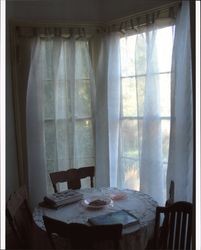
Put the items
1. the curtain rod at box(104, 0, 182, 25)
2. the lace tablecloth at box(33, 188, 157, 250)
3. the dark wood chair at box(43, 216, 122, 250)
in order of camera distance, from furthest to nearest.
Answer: the curtain rod at box(104, 0, 182, 25)
the lace tablecloth at box(33, 188, 157, 250)
the dark wood chair at box(43, 216, 122, 250)

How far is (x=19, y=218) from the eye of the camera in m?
1.89

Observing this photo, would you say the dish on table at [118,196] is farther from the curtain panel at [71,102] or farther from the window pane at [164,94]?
the window pane at [164,94]

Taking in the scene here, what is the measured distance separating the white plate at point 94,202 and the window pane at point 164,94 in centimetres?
82

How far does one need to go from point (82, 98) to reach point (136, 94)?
0.53 meters

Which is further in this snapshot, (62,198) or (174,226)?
(62,198)

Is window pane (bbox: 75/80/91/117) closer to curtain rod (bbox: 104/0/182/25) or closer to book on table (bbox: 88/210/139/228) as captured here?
curtain rod (bbox: 104/0/182/25)

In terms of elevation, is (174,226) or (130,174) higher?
(130,174)

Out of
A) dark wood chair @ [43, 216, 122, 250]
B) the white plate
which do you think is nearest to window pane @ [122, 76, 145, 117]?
the white plate

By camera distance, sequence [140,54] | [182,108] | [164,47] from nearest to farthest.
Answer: [182,108] < [164,47] < [140,54]

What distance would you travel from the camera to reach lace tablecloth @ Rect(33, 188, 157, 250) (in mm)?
1482

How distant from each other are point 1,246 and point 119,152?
2176 millimetres

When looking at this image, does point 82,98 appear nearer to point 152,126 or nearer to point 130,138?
point 130,138

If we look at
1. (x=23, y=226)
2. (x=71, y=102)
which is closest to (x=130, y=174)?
(x=71, y=102)

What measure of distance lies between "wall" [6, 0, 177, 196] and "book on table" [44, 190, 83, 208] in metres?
0.71
